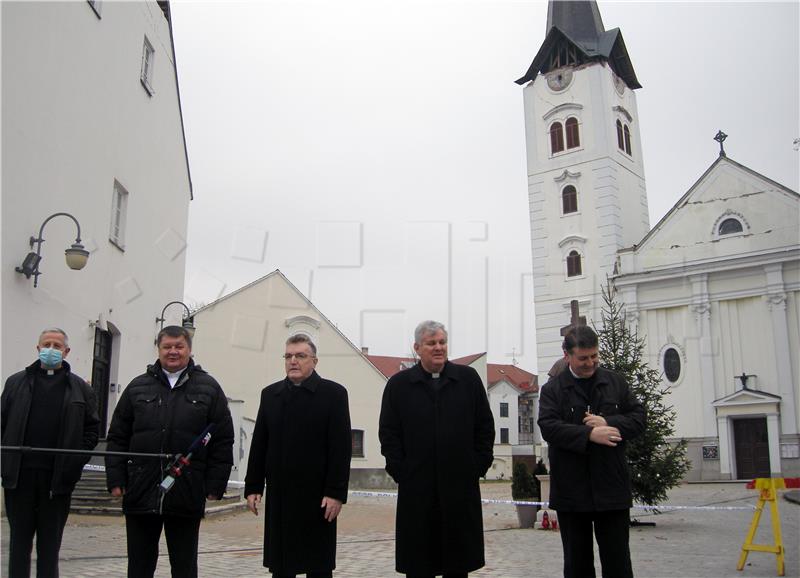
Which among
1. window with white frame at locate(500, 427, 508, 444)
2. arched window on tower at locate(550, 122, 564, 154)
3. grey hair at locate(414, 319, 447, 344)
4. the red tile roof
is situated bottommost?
window with white frame at locate(500, 427, 508, 444)

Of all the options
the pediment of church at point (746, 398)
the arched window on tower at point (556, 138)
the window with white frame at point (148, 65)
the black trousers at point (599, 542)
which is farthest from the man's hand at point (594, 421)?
the arched window on tower at point (556, 138)

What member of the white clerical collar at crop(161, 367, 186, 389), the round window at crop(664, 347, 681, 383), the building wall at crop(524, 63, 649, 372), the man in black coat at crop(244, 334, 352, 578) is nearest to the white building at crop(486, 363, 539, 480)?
the building wall at crop(524, 63, 649, 372)

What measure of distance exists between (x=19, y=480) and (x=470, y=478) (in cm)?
308

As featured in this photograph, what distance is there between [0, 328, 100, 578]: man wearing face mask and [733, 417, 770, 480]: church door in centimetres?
2926

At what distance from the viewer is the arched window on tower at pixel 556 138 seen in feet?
122

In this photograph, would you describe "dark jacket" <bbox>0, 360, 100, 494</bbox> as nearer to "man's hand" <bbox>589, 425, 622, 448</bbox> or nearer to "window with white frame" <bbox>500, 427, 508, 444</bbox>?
"man's hand" <bbox>589, 425, 622, 448</bbox>

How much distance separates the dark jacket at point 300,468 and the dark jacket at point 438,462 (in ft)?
1.18

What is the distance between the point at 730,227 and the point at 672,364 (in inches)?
258

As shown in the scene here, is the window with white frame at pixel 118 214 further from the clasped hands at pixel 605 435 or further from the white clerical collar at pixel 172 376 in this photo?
the clasped hands at pixel 605 435

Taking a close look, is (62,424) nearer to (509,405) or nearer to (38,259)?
(38,259)

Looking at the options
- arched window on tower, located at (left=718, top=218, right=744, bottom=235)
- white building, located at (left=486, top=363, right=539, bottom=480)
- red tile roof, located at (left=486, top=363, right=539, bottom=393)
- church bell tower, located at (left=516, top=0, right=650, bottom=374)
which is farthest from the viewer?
red tile roof, located at (left=486, top=363, right=539, bottom=393)

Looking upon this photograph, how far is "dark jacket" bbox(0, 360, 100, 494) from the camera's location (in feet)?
16.4

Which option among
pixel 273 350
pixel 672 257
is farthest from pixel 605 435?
pixel 672 257

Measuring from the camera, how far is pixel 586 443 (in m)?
4.48
